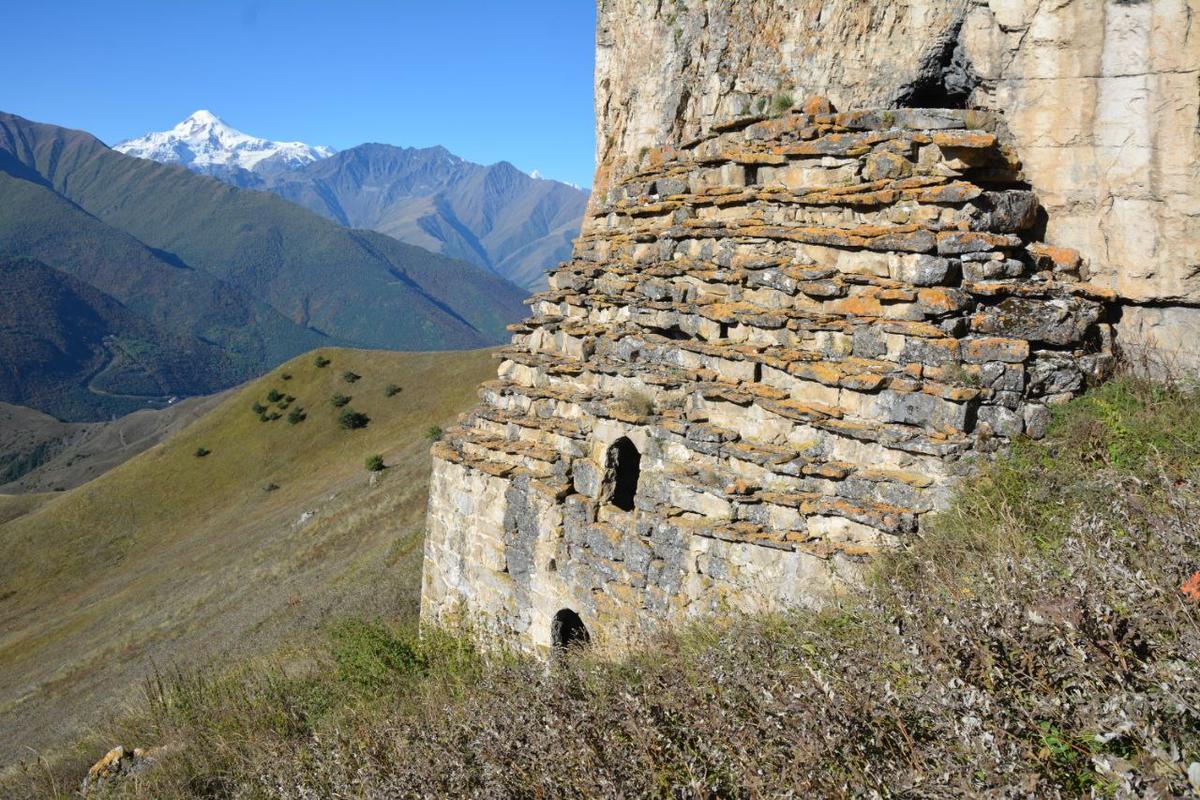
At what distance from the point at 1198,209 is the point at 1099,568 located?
4.49m

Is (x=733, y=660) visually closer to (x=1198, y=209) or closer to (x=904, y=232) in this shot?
(x=904, y=232)

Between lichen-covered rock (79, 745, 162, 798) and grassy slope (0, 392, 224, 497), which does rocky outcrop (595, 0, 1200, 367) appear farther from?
grassy slope (0, 392, 224, 497)

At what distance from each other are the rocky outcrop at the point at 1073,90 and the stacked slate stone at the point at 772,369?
351 mm

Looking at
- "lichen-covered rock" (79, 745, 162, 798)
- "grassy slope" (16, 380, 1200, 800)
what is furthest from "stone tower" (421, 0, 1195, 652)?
"lichen-covered rock" (79, 745, 162, 798)

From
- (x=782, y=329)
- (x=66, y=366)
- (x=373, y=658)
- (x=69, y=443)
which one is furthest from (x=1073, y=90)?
(x=66, y=366)

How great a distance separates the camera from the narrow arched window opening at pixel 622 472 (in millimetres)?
8023

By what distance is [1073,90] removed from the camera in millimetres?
6707

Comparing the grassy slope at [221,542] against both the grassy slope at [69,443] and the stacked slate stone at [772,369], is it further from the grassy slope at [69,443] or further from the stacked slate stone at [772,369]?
the grassy slope at [69,443]

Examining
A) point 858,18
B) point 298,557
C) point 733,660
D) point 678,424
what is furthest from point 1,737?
point 858,18

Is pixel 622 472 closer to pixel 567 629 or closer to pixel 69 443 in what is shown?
pixel 567 629

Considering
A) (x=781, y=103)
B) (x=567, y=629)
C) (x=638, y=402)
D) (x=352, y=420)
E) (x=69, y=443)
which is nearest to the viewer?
(x=638, y=402)

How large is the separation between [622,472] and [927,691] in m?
5.26

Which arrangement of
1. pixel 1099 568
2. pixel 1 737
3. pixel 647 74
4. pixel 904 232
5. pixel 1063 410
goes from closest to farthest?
pixel 1099 568
pixel 1063 410
pixel 904 232
pixel 647 74
pixel 1 737

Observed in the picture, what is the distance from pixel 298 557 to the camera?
26203 mm
